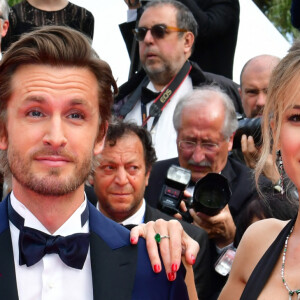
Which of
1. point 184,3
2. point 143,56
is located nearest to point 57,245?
point 143,56

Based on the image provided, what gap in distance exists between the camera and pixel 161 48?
538 centimetres

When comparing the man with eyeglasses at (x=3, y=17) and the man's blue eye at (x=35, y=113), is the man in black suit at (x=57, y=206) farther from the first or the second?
the man with eyeglasses at (x=3, y=17)

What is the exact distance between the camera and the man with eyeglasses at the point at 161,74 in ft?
17.3

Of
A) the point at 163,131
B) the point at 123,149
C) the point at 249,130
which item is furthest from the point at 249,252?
the point at 163,131

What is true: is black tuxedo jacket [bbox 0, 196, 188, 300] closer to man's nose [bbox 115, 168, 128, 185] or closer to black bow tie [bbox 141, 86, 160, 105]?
man's nose [bbox 115, 168, 128, 185]

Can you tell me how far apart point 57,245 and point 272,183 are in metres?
1.89

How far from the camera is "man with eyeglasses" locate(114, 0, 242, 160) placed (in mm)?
5281

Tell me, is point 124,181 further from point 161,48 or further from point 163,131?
point 161,48

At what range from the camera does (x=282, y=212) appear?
151 inches

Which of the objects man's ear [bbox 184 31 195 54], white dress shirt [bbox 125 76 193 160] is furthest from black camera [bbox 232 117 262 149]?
man's ear [bbox 184 31 195 54]

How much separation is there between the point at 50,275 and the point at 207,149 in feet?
7.31

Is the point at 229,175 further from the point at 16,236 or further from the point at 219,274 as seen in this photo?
the point at 16,236

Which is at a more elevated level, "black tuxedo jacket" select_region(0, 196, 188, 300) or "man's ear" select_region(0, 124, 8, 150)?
"man's ear" select_region(0, 124, 8, 150)

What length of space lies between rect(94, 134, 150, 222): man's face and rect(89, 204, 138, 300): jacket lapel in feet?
5.11
